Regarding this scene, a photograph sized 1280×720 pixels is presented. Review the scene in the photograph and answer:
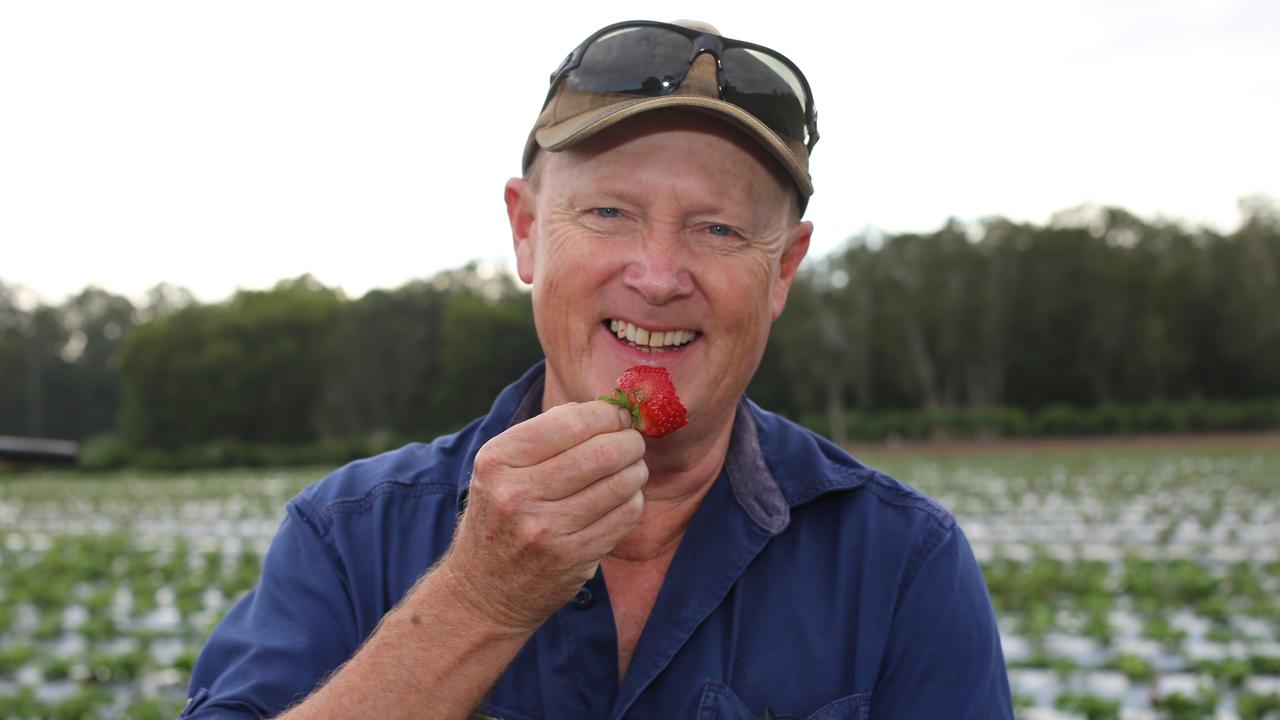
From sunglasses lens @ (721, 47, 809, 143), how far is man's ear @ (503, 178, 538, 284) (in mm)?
487

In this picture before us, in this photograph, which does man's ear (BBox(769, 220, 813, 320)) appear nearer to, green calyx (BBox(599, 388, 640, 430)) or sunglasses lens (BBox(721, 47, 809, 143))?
sunglasses lens (BBox(721, 47, 809, 143))

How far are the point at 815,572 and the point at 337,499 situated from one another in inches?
37.0

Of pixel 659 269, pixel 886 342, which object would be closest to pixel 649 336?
pixel 659 269

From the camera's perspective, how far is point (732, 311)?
201cm

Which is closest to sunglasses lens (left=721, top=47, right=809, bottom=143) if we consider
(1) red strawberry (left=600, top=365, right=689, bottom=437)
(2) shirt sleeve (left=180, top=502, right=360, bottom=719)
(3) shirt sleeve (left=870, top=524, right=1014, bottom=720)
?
(1) red strawberry (left=600, top=365, right=689, bottom=437)

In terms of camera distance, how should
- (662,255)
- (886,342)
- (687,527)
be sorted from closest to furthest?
(662,255) → (687,527) → (886,342)

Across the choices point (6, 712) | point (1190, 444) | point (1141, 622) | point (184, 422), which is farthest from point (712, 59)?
point (184, 422)

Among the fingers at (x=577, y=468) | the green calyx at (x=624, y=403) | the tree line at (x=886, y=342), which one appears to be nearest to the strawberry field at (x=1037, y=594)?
the green calyx at (x=624, y=403)

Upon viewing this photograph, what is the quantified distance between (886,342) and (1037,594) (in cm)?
5115

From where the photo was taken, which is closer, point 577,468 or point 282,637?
point 577,468

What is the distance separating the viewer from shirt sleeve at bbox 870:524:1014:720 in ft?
6.09

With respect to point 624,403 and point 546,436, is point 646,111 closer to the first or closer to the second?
point 624,403

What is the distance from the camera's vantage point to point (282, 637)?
1.85 meters

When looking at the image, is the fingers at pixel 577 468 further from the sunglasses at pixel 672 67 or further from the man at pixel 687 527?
the sunglasses at pixel 672 67
